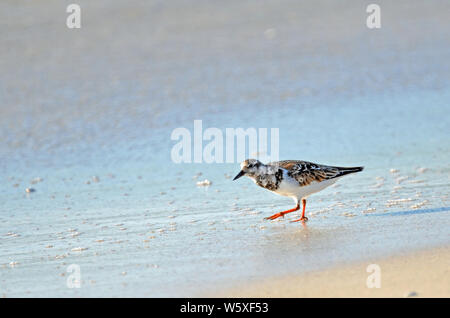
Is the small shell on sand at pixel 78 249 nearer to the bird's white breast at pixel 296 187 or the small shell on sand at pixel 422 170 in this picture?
the bird's white breast at pixel 296 187

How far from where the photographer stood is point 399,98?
9.41m

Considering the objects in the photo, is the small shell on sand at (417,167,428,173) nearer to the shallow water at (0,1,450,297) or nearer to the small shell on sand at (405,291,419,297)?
the shallow water at (0,1,450,297)

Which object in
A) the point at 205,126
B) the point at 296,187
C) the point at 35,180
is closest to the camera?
the point at 296,187

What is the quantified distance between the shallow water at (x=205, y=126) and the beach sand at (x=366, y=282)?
0.53ft

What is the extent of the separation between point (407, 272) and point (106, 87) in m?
6.24

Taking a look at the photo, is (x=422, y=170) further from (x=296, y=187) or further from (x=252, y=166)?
(x=252, y=166)

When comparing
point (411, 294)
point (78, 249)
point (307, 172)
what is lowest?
point (411, 294)

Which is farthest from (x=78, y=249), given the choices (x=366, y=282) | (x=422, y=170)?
(x=422, y=170)

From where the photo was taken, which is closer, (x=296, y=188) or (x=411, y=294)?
(x=411, y=294)

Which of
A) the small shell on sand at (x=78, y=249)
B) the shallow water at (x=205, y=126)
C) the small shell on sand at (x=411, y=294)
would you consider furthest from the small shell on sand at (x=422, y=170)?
the small shell on sand at (x=78, y=249)

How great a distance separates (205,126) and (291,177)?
2805 mm

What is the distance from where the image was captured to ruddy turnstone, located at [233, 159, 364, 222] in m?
5.62

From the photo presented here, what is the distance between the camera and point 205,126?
327 inches

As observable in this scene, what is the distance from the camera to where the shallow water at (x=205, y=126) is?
4.71 metres
